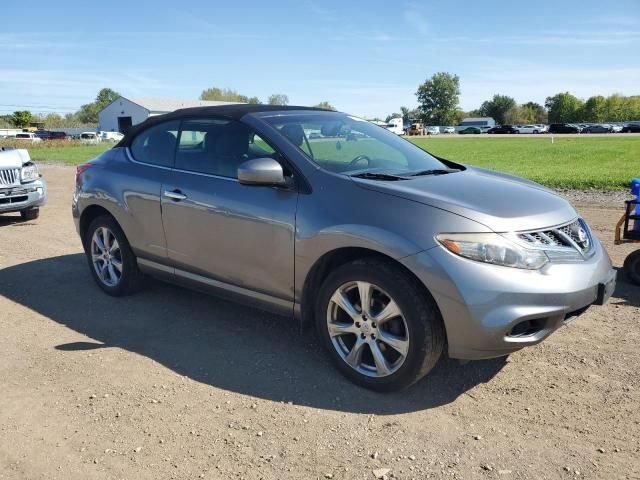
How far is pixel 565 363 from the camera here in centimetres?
387

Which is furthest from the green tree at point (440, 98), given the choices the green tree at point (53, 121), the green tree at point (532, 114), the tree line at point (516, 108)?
the green tree at point (53, 121)

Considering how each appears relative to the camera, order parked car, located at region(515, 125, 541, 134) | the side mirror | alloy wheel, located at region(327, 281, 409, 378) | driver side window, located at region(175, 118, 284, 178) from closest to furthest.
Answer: alloy wheel, located at region(327, 281, 409, 378) < the side mirror < driver side window, located at region(175, 118, 284, 178) < parked car, located at region(515, 125, 541, 134)

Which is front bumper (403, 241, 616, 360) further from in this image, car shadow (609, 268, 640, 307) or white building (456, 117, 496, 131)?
white building (456, 117, 496, 131)

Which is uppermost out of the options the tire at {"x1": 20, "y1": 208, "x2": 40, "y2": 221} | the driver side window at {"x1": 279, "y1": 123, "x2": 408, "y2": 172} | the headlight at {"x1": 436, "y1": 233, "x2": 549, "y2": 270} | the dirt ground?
the driver side window at {"x1": 279, "y1": 123, "x2": 408, "y2": 172}

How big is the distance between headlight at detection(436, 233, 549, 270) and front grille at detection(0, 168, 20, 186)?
838 cm

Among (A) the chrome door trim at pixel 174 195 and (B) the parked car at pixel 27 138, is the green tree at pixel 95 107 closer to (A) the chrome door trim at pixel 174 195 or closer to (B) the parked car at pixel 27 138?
(B) the parked car at pixel 27 138

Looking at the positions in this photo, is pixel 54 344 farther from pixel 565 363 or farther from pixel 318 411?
pixel 565 363

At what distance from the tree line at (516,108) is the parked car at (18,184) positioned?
119772mm

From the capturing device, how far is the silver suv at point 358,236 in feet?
10.3

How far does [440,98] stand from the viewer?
5428 inches

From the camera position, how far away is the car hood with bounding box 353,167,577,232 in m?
3.26

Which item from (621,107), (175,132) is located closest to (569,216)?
(175,132)

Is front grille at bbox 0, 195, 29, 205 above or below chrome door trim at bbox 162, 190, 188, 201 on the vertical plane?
below

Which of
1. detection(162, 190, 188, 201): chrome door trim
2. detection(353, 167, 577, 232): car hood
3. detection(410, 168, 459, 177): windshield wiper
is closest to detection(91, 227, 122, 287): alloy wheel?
detection(162, 190, 188, 201): chrome door trim
